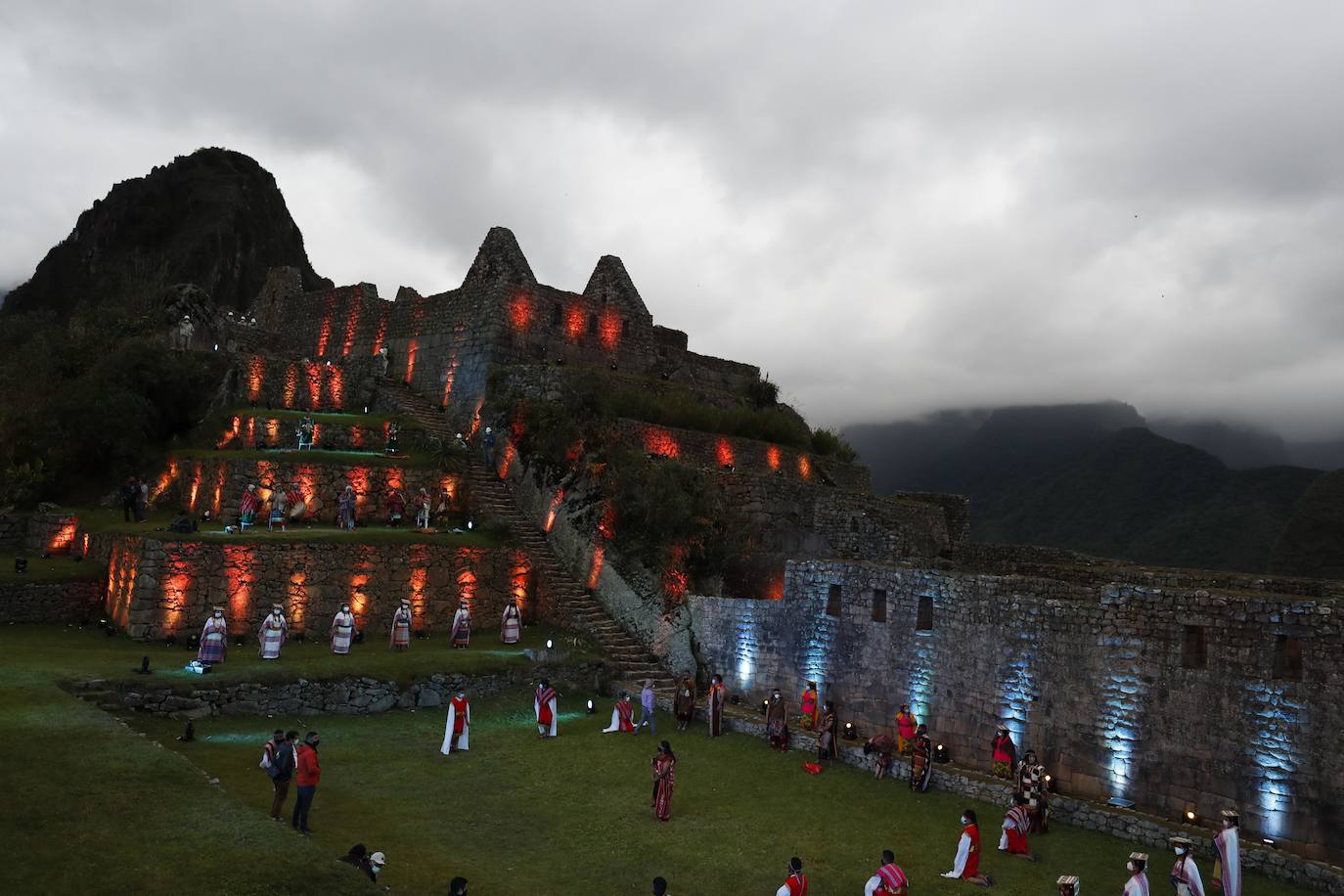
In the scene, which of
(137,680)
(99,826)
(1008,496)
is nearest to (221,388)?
(137,680)

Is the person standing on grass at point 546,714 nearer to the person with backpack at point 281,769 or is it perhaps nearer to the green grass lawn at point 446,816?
the green grass lawn at point 446,816

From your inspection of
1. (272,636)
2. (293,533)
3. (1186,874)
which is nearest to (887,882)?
(1186,874)

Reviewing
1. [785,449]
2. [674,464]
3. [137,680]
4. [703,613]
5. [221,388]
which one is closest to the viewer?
[137,680]

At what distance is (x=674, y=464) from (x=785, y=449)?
1051 centimetres

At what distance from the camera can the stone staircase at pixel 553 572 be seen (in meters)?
23.7

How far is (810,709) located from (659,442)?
45.4 feet

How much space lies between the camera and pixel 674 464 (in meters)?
26.7

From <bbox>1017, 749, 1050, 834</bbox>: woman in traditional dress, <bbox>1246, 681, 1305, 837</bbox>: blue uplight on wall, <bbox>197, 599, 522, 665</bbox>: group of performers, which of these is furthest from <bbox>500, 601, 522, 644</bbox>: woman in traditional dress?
<bbox>1246, 681, 1305, 837</bbox>: blue uplight on wall

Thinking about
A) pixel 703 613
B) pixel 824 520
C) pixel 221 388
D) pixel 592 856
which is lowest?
pixel 592 856

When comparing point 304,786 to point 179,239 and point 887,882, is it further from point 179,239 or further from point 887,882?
point 179,239

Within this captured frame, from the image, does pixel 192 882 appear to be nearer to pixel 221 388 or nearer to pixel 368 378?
pixel 221 388

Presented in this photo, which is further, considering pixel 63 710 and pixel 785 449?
pixel 785 449

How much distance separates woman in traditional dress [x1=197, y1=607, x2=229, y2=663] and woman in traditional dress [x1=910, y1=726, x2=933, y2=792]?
16.0 meters

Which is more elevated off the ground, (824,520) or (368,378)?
(368,378)
